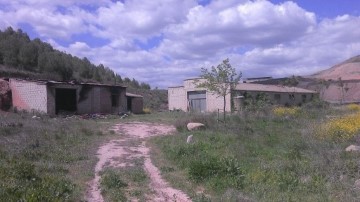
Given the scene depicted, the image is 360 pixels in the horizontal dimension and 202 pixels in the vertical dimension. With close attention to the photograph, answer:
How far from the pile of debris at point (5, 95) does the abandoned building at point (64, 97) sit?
30 centimetres

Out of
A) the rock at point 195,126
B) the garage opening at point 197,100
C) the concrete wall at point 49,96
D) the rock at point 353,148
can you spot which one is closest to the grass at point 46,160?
the rock at point 195,126

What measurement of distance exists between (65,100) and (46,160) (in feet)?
62.8

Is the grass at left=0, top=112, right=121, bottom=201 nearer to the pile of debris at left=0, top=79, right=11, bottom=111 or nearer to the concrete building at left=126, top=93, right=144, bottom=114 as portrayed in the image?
the pile of debris at left=0, top=79, right=11, bottom=111

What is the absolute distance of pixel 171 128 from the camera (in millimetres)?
25844

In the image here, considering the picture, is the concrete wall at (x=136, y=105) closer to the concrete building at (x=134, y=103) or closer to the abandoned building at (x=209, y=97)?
the concrete building at (x=134, y=103)

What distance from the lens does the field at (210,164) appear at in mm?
10047

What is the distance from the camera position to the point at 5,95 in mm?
32062

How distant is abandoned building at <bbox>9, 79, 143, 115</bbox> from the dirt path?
7241mm

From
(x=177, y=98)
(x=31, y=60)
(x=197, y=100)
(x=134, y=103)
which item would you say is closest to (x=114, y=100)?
(x=134, y=103)

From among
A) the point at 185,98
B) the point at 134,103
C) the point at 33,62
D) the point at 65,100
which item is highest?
the point at 33,62

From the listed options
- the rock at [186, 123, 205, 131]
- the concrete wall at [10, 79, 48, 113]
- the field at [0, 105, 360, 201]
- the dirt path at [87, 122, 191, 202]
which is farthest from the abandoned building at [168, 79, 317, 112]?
the field at [0, 105, 360, 201]

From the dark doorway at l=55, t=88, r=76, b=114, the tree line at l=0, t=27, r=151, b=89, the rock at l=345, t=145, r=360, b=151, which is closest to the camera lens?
the rock at l=345, t=145, r=360, b=151

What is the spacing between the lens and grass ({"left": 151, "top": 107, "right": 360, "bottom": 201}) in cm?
1007

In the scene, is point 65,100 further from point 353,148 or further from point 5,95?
point 353,148
